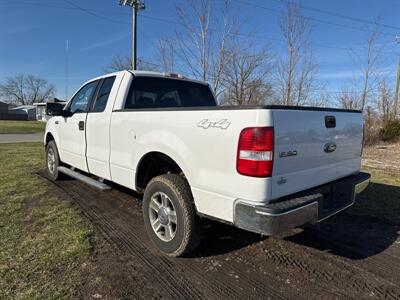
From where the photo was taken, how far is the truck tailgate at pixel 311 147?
263 centimetres

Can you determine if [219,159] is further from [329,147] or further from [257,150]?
[329,147]

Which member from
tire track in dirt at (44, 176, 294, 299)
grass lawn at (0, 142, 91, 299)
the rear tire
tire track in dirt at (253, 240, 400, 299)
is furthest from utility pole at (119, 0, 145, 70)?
tire track in dirt at (253, 240, 400, 299)

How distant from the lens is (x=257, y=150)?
2.51 meters

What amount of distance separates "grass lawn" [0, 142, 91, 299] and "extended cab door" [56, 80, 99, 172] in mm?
725

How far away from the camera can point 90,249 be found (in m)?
3.52

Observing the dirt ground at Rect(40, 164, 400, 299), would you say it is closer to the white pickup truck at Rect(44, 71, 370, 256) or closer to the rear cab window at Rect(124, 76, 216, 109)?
the white pickup truck at Rect(44, 71, 370, 256)

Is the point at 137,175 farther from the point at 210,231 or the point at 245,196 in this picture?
the point at 245,196

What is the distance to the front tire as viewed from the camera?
3.11 metres

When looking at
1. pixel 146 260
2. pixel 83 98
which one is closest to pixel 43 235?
pixel 146 260

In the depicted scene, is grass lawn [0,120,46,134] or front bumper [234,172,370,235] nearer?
front bumper [234,172,370,235]

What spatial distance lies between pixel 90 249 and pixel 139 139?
133cm

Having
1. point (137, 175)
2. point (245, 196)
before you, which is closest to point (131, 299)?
point (245, 196)

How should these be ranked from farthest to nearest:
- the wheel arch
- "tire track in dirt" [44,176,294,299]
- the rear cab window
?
the rear cab window
the wheel arch
"tire track in dirt" [44,176,294,299]

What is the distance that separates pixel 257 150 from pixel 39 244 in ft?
8.95
